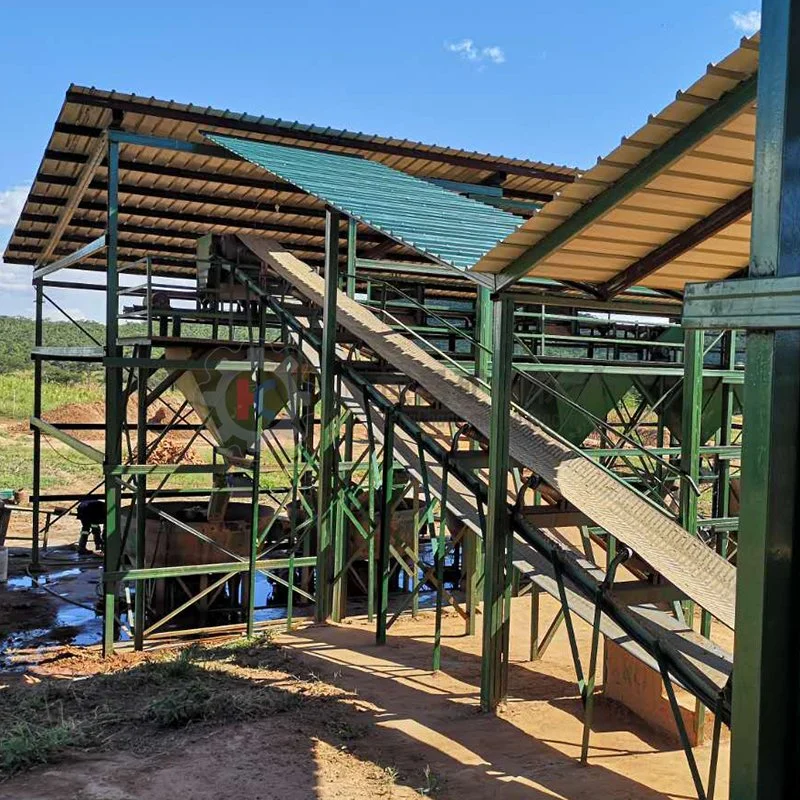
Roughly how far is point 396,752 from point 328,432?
4.66 metres

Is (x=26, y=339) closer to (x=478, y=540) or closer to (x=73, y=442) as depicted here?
(x=73, y=442)

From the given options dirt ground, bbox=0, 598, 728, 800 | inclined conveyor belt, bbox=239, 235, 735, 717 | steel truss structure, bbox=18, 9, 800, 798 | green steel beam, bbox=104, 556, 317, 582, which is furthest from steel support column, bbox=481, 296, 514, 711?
green steel beam, bbox=104, 556, 317, 582

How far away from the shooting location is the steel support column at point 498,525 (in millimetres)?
6645

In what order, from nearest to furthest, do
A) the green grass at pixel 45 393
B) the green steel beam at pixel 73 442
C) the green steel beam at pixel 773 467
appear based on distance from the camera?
the green steel beam at pixel 773 467 < the green steel beam at pixel 73 442 < the green grass at pixel 45 393

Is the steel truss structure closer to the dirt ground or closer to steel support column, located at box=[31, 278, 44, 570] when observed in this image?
steel support column, located at box=[31, 278, 44, 570]

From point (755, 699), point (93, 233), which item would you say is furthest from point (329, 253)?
point (755, 699)

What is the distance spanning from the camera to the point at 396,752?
6086 mm

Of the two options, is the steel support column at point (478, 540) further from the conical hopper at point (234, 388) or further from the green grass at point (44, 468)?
the green grass at point (44, 468)

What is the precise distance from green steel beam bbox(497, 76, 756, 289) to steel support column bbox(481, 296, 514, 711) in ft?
1.65

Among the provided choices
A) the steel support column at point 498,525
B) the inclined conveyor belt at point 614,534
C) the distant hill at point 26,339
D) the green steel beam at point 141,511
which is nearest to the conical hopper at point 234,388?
the green steel beam at point 141,511

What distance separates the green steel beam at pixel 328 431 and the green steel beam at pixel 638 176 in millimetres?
3874

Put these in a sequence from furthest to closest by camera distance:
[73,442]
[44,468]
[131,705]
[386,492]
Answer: [44,468] < [73,442] < [386,492] < [131,705]

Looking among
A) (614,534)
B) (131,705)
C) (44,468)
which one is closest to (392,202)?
(614,534)

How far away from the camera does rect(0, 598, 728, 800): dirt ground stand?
5379 mm
